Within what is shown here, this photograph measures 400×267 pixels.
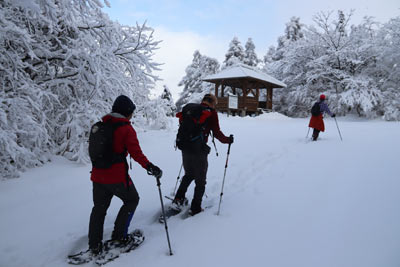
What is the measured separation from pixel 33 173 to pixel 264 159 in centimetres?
560

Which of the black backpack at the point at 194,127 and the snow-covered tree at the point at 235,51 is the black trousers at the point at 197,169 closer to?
the black backpack at the point at 194,127

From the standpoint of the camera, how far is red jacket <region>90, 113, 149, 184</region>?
2729 mm

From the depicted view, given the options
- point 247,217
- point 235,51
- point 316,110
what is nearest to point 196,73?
point 235,51

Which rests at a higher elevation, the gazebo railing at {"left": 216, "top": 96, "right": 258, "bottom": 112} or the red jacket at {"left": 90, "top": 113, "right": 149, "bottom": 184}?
the gazebo railing at {"left": 216, "top": 96, "right": 258, "bottom": 112}

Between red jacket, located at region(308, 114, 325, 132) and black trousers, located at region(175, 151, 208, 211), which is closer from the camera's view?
black trousers, located at region(175, 151, 208, 211)

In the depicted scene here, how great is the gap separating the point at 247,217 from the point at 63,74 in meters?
5.58

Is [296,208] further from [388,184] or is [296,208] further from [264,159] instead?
[264,159]

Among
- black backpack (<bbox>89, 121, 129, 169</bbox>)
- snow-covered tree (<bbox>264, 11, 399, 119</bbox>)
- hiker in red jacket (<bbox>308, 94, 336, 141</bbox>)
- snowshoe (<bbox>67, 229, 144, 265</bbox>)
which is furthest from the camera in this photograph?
snow-covered tree (<bbox>264, 11, 399, 119</bbox>)

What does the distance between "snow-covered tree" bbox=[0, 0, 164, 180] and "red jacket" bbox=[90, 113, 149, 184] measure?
2.85m

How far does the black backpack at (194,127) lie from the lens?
366 cm

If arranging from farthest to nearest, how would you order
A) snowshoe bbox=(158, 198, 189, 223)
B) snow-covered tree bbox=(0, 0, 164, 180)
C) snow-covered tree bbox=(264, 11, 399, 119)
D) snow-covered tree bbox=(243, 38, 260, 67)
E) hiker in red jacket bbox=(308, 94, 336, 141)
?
snow-covered tree bbox=(243, 38, 260, 67) < snow-covered tree bbox=(264, 11, 399, 119) < hiker in red jacket bbox=(308, 94, 336, 141) < snow-covered tree bbox=(0, 0, 164, 180) < snowshoe bbox=(158, 198, 189, 223)

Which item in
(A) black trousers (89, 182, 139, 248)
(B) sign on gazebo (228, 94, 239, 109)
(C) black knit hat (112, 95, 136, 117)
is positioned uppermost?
(B) sign on gazebo (228, 94, 239, 109)

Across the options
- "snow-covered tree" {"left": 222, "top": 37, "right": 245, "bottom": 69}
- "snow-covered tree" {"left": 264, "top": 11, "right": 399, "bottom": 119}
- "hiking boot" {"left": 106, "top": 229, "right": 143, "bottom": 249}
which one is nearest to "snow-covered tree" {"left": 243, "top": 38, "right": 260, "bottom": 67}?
"snow-covered tree" {"left": 222, "top": 37, "right": 245, "bottom": 69}

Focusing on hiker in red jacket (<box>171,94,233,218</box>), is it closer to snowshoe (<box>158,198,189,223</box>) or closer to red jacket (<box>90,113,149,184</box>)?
snowshoe (<box>158,198,189,223</box>)
